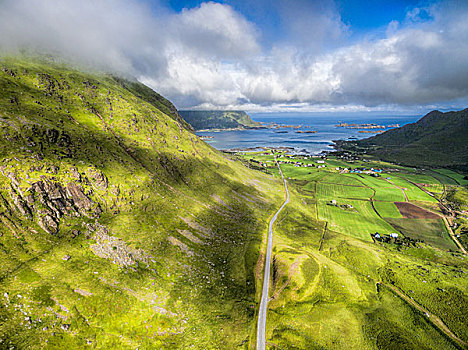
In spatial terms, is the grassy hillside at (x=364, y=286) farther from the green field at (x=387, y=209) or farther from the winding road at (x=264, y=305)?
the green field at (x=387, y=209)

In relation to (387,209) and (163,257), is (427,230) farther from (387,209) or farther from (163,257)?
(163,257)

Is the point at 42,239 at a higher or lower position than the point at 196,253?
higher

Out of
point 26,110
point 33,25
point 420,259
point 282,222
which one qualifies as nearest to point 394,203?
point 420,259

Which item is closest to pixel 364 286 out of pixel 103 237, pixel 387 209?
pixel 103 237

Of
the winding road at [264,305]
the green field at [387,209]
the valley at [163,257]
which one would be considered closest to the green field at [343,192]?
the green field at [387,209]

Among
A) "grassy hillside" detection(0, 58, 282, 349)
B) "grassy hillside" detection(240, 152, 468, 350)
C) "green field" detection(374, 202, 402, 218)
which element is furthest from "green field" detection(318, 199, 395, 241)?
"grassy hillside" detection(0, 58, 282, 349)

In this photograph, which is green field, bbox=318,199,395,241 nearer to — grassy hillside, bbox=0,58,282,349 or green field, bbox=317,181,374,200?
green field, bbox=317,181,374,200

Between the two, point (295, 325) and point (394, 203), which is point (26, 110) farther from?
point (394, 203)

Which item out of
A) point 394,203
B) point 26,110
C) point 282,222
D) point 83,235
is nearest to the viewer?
point 83,235
